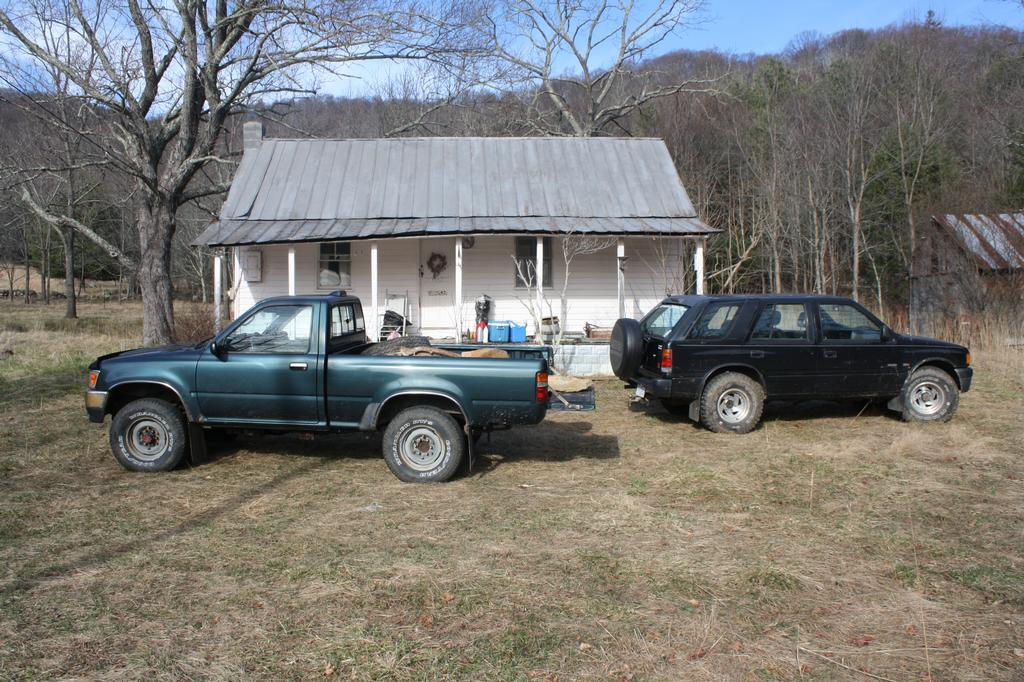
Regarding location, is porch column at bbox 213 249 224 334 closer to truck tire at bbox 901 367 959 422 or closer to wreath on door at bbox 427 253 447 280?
wreath on door at bbox 427 253 447 280

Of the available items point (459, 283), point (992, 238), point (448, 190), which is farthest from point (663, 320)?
point (992, 238)

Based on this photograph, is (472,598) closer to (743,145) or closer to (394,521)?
(394,521)

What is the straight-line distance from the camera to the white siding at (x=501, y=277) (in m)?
17.5

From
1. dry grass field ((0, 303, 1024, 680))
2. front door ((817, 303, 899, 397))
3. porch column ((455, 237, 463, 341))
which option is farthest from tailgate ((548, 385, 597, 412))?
porch column ((455, 237, 463, 341))

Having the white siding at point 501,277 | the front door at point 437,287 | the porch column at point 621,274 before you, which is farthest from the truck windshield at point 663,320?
the front door at point 437,287

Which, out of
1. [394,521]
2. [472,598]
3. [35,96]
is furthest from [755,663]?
[35,96]

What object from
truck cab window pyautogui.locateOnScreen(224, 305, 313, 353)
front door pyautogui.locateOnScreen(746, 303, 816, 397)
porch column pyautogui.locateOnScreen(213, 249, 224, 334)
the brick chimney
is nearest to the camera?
truck cab window pyautogui.locateOnScreen(224, 305, 313, 353)

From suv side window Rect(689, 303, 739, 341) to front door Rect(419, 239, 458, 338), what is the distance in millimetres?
8891

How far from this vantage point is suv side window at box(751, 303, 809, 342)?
9.52 meters

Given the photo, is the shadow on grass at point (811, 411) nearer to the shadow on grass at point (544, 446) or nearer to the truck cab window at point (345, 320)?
the shadow on grass at point (544, 446)

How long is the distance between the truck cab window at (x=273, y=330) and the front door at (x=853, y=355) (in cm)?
622

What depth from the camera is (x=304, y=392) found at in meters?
7.15

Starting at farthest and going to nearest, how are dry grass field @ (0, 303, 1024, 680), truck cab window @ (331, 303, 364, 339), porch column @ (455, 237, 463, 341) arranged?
porch column @ (455, 237, 463, 341) < truck cab window @ (331, 303, 364, 339) < dry grass field @ (0, 303, 1024, 680)

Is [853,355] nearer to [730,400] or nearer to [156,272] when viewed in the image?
[730,400]
